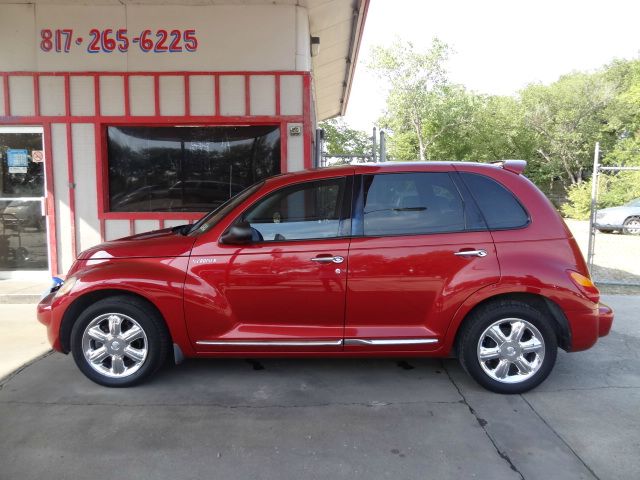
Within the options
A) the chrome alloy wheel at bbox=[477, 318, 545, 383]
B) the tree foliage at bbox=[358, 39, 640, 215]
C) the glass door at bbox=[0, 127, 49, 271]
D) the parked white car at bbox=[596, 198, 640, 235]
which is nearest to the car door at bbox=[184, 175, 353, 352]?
the chrome alloy wheel at bbox=[477, 318, 545, 383]

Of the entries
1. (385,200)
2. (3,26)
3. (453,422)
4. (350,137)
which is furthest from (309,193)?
(350,137)

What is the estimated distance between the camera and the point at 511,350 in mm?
3854

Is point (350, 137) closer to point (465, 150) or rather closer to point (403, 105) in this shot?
point (403, 105)

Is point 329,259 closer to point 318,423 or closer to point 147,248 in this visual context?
point 318,423

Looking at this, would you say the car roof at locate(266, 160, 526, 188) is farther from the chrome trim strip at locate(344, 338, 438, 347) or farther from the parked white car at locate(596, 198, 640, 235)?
the parked white car at locate(596, 198, 640, 235)

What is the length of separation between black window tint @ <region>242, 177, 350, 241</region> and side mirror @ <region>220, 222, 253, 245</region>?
135 millimetres

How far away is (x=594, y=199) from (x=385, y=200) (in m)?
5.20

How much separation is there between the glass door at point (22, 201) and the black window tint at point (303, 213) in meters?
5.17

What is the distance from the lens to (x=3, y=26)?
286 inches

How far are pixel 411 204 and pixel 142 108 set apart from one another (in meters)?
5.01

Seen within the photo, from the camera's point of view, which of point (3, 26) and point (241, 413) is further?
point (3, 26)

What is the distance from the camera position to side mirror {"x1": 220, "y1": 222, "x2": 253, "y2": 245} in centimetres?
380

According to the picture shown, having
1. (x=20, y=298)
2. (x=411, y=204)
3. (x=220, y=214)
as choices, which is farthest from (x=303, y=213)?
(x=20, y=298)

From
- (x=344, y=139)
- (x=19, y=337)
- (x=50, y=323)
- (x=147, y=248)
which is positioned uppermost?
(x=344, y=139)
